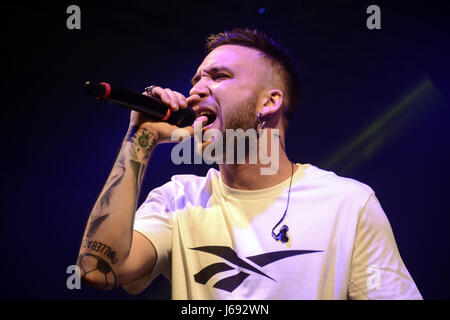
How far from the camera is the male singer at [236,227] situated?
4.43 ft

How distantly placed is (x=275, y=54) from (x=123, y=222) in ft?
4.16

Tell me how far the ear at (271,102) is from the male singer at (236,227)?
0.03 meters

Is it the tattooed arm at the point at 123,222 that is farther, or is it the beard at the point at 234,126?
the beard at the point at 234,126

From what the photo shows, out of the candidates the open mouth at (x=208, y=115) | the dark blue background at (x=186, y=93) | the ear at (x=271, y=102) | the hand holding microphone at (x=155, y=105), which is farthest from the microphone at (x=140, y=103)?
the dark blue background at (x=186, y=93)

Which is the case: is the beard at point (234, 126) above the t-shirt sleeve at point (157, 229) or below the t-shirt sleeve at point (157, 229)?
above

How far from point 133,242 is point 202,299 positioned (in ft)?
1.17

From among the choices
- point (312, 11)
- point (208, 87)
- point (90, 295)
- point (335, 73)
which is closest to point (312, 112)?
point (335, 73)

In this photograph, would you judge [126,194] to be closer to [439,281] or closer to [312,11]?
[312,11]

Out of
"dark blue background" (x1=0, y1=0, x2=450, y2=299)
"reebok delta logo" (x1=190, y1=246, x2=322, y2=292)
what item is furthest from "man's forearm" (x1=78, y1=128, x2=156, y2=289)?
"dark blue background" (x1=0, y1=0, x2=450, y2=299)

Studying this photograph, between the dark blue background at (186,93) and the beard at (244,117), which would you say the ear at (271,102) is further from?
the dark blue background at (186,93)

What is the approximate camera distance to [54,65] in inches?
101

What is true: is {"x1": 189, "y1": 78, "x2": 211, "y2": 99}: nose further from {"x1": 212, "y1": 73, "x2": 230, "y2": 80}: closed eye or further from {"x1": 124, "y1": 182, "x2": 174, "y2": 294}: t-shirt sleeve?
{"x1": 124, "y1": 182, "x2": 174, "y2": 294}: t-shirt sleeve

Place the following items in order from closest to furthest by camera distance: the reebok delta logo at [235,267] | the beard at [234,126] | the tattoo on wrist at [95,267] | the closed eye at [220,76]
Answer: the tattoo on wrist at [95,267] < the reebok delta logo at [235,267] < the beard at [234,126] < the closed eye at [220,76]

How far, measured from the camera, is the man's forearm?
130 cm
